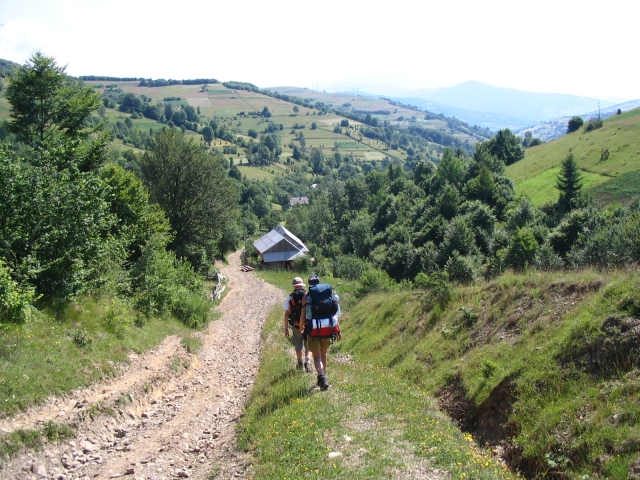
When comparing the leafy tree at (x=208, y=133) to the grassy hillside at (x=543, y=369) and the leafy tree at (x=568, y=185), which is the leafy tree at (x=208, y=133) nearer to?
the leafy tree at (x=568, y=185)

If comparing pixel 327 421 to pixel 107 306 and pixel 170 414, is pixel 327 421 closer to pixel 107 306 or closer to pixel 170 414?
pixel 170 414

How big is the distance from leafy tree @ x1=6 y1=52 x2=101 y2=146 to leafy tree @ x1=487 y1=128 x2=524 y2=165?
283 ft

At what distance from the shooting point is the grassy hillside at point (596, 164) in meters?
60.4

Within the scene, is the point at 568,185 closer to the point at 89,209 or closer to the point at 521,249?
the point at 521,249

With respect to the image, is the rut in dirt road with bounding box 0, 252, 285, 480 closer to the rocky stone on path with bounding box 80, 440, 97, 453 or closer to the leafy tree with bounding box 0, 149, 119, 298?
the rocky stone on path with bounding box 80, 440, 97, 453

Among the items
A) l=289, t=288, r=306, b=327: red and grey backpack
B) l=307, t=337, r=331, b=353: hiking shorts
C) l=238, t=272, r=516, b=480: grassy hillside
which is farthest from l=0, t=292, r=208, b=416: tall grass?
l=307, t=337, r=331, b=353: hiking shorts

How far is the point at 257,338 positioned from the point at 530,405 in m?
15.8

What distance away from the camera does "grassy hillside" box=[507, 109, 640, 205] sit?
60.4 meters

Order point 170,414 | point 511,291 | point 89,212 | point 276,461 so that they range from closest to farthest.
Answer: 1. point 276,461
2. point 170,414
3. point 511,291
4. point 89,212

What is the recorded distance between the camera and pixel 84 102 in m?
23.6

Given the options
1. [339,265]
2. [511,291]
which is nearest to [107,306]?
[511,291]

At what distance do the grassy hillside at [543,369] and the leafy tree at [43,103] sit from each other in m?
20.8

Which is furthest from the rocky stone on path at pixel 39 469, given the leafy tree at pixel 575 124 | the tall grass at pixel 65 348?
the leafy tree at pixel 575 124

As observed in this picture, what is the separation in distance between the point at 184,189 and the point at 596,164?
66.4m
